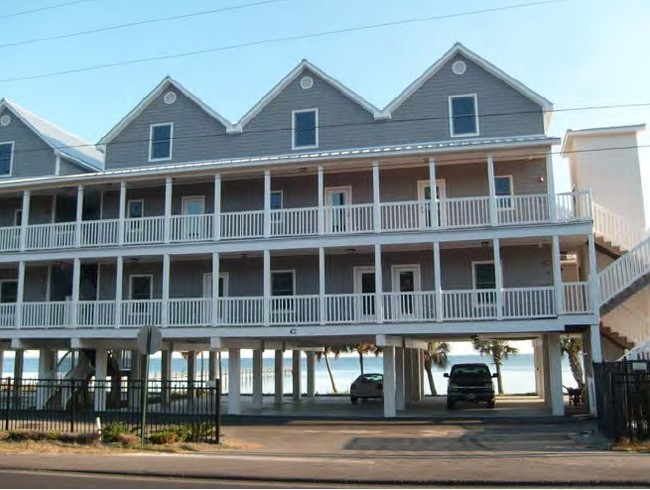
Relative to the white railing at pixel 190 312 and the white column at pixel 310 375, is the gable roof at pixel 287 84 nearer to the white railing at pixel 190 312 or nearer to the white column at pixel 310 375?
the white railing at pixel 190 312

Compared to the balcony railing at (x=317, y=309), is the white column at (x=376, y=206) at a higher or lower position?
higher

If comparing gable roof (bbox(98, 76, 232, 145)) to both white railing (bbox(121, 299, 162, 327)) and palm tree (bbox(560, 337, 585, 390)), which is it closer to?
white railing (bbox(121, 299, 162, 327))

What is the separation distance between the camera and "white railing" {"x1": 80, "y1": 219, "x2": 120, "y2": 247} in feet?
87.8

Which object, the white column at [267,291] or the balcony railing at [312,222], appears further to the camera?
the white column at [267,291]

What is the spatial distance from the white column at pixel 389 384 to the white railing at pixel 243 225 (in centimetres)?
628

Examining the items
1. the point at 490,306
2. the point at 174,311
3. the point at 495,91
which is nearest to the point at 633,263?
the point at 490,306

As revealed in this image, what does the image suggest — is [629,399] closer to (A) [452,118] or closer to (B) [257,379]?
(A) [452,118]

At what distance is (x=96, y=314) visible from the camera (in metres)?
26.0

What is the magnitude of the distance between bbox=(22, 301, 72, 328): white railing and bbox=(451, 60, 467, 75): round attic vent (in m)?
16.9

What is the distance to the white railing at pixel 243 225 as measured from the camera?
1002 inches

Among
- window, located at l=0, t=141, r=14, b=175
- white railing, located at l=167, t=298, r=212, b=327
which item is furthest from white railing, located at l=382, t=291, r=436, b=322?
window, located at l=0, t=141, r=14, b=175

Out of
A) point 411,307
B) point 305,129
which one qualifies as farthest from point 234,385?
point 305,129

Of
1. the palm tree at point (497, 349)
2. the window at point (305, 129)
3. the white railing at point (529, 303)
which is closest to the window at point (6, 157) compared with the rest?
the window at point (305, 129)

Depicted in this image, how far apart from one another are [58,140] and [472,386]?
67.4 ft
